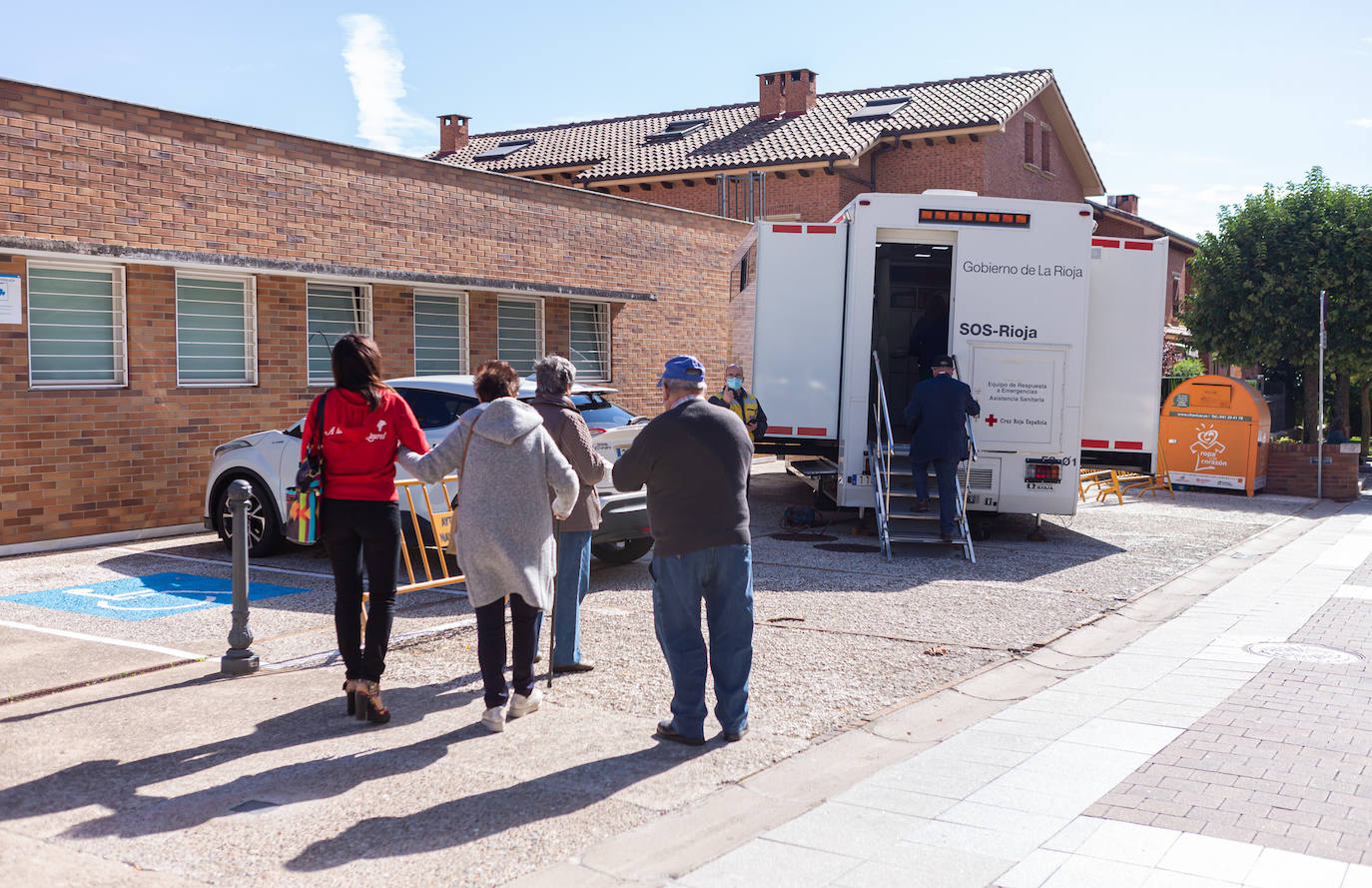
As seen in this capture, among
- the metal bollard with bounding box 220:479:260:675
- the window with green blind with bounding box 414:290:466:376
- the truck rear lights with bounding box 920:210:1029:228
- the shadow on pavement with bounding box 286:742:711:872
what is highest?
the truck rear lights with bounding box 920:210:1029:228

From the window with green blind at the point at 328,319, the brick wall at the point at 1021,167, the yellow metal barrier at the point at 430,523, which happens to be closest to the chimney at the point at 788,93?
the brick wall at the point at 1021,167

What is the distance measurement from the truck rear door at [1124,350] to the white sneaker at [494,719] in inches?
312

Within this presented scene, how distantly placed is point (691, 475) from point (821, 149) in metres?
22.2

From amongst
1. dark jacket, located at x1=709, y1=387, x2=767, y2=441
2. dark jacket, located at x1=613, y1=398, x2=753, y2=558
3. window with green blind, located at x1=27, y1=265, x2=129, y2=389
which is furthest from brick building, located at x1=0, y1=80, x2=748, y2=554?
dark jacket, located at x1=613, y1=398, x2=753, y2=558

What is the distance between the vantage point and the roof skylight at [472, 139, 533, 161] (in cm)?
3144

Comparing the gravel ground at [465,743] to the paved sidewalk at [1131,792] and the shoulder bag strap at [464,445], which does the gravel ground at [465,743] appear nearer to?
the paved sidewalk at [1131,792]

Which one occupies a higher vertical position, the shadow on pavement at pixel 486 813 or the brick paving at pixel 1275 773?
the brick paving at pixel 1275 773

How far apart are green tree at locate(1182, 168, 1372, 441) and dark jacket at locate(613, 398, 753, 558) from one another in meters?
20.6

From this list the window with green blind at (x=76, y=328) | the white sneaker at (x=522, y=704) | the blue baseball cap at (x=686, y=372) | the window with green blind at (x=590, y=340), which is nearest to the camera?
the blue baseball cap at (x=686, y=372)

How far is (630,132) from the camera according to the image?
32156mm

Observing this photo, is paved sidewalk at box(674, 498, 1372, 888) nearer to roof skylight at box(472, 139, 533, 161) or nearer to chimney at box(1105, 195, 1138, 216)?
roof skylight at box(472, 139, 533, 161)

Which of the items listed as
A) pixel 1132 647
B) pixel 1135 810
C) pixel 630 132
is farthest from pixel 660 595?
pixel 630 132

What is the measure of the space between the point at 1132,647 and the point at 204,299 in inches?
370

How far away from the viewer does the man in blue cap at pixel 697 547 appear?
5.21 m
